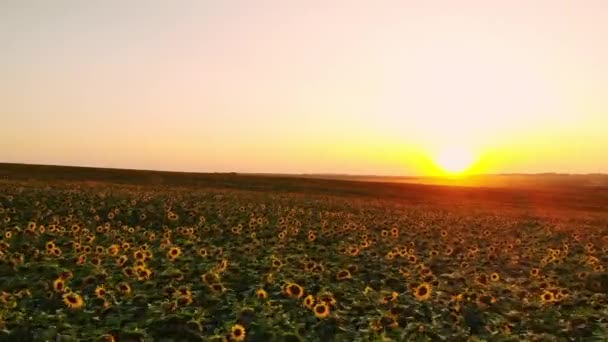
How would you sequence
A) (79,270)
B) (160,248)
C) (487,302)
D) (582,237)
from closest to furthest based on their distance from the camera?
(487,302) < (79,270) < (160,248) < (582,237)

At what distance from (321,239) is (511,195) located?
62.8 metres

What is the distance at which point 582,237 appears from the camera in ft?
80.3

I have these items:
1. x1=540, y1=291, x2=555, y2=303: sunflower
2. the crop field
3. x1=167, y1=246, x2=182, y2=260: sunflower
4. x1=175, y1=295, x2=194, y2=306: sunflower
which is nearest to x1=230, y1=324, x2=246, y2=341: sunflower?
the crop field

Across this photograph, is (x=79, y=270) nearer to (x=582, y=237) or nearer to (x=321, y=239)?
(x=321, y=239)

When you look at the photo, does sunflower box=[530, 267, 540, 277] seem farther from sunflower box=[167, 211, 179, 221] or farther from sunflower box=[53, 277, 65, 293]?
sunflower box=[167, 211, 179, 221]

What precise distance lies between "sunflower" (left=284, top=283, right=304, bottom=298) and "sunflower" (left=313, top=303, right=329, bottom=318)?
79cm

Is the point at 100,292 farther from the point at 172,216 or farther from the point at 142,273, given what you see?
the point at 172,216

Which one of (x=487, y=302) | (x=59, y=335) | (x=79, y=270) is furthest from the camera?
(x=79, y=270)

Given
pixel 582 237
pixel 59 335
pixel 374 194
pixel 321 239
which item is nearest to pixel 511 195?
pixel 374 194

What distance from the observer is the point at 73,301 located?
931 centimetres

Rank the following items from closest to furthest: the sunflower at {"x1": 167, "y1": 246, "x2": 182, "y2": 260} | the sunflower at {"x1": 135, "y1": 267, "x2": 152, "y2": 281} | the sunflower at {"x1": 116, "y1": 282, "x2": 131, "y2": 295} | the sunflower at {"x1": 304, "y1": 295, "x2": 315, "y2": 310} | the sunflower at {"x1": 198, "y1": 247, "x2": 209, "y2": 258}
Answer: the sunflower at {"x1": 304, "y1": 295, "x2": 315, "y2": 310} < the sunflower at {"x1": 116, "y1": 282, "x2": 131, "y2": 295} < the sunflower at {"x1": 135, "y1": 267, "x2": 152, "y2": 281} < the sunflower at {"x1": 167, "y1": 246, "x2": 182, "y2": 260} < the sunflower at {"x1": 198, "y1": 247, "x2": 209, "y2": 258}

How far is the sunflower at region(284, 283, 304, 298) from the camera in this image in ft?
33.6

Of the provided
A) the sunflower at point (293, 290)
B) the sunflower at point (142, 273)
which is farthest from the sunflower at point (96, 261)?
the sunflower at point (293, 290)

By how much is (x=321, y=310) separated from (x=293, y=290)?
48.4 inches
